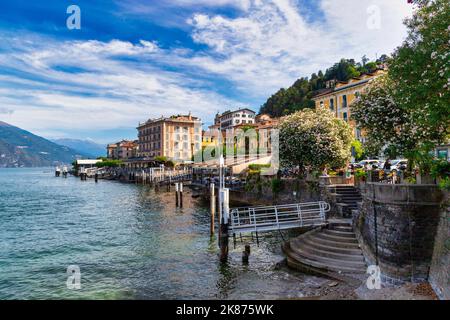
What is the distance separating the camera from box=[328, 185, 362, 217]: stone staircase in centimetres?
2091

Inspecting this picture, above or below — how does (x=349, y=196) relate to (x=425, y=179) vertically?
below

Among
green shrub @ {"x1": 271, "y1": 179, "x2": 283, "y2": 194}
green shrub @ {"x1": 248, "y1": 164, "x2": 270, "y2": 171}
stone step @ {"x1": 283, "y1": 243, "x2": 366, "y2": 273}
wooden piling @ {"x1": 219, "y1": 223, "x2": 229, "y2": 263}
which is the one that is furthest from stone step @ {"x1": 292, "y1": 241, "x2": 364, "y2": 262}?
green shrub @ {"x1": 248, "y1": 164, "x2": 270, "y2": 171}

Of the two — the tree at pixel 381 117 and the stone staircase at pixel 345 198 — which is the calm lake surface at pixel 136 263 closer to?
the stone staircase at pixel 345 198

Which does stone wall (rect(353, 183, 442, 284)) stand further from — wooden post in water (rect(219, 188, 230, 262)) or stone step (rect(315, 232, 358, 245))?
wooden post in water (rect(219, 188, 230, 262))

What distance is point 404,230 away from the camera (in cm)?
1260

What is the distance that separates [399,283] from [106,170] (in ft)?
429

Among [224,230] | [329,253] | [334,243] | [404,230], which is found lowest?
[329,253]

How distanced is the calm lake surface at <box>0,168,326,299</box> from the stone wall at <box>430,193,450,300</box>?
4.32 metres

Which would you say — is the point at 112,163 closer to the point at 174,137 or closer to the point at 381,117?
the point at 174,137

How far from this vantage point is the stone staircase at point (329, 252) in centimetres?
1455

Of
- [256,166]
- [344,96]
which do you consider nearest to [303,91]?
[344,96]

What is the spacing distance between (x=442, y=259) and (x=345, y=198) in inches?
479

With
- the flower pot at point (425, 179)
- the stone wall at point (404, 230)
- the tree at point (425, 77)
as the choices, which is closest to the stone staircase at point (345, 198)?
the tree at point (425, 77)
